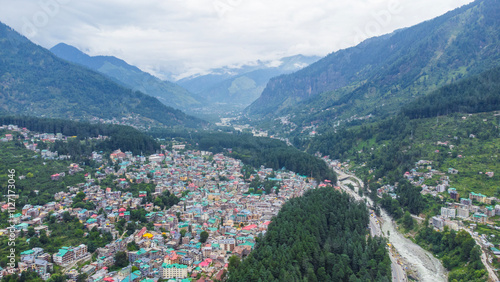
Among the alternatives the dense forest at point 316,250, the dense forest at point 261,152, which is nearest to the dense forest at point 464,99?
the dense forest at point 261,152

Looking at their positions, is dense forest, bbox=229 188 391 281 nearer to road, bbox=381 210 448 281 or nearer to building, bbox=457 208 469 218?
road, bbox=381 210 448 281

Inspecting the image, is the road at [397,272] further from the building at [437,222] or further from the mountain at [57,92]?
the mountain at [57,92]

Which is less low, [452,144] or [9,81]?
[9,81]

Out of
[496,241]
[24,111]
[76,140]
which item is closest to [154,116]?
[24,111]

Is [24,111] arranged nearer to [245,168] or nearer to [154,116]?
[154,116]

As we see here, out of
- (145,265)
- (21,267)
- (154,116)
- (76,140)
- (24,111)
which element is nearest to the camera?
(21,267)
